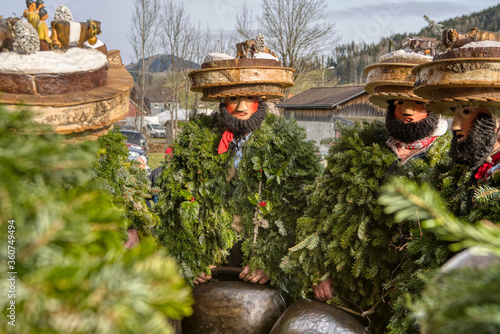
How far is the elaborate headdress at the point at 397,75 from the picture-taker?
266cm

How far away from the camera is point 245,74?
10.1ft

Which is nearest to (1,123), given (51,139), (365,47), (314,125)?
(51,139)

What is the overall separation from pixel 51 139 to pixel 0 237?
15 centimetres

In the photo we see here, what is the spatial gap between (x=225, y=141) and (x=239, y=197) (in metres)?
0.51

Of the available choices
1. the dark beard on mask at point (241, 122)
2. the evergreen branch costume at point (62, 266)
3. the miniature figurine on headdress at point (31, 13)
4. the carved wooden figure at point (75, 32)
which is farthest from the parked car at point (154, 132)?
the evergreen branch costume at point (62, 266)

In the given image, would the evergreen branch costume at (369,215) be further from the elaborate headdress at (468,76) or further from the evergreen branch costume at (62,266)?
the evergreen branch costume at (62,266)

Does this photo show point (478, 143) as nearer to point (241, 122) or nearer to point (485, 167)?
point (485, 167)

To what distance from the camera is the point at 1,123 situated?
1.52ft

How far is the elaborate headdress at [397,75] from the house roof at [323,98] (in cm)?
1588

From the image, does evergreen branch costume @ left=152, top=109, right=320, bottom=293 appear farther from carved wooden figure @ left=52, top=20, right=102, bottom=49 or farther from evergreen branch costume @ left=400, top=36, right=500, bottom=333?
carved wooden figure @ left=52, top=20, right=102, bottom=49

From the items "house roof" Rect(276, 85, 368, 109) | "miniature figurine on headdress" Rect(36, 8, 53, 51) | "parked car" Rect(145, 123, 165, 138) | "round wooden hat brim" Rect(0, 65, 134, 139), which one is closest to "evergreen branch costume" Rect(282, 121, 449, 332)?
"round wooden hat brim" Rect(0, 65, 134, 139)

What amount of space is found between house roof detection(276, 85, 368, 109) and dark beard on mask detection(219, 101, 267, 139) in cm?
1552

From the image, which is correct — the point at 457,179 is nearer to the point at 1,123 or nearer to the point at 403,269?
the point at 403,269

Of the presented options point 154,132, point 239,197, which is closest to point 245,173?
point 239,197
